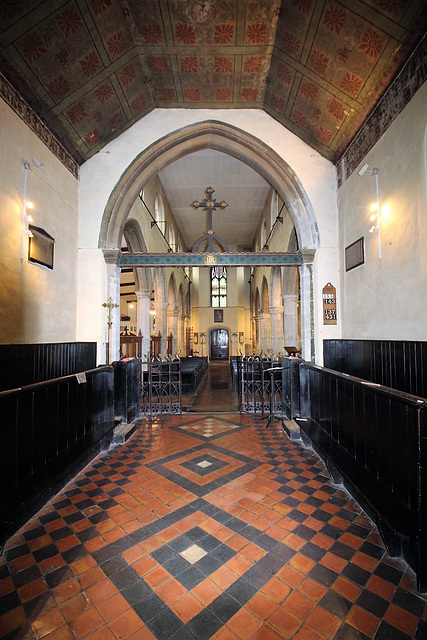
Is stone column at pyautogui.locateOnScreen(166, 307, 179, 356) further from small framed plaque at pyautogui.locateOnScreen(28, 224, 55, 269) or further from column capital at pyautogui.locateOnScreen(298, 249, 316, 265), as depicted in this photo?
small framed plaque at pyautogui.locateOnScreen(28, 224, 55, 269)

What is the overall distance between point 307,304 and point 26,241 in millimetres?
4572

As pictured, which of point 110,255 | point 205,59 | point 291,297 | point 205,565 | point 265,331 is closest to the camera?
point 205,565

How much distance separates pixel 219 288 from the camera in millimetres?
23797

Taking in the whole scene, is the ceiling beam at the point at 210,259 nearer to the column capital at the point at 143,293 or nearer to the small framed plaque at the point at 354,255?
the small framed plaque at the point at 354,255

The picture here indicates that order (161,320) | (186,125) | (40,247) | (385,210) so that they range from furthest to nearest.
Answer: (161,320) < (186,125) < (40,247) < (385,210)

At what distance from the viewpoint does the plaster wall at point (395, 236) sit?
3270 millimetres

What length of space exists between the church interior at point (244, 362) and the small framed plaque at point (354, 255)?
2.4 inches

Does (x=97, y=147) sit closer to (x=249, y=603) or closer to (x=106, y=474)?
(x=106, y=474)

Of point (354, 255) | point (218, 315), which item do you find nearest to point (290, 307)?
point (354, 255)

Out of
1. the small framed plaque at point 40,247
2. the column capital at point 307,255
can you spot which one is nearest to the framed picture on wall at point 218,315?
the column capital at point 307,255

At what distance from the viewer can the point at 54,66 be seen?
13.2 feet

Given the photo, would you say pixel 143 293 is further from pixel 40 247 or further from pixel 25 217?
pixel 25 217

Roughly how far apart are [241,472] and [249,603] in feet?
5.06

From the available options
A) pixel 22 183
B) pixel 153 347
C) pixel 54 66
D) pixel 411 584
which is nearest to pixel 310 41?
pixel 54 66
